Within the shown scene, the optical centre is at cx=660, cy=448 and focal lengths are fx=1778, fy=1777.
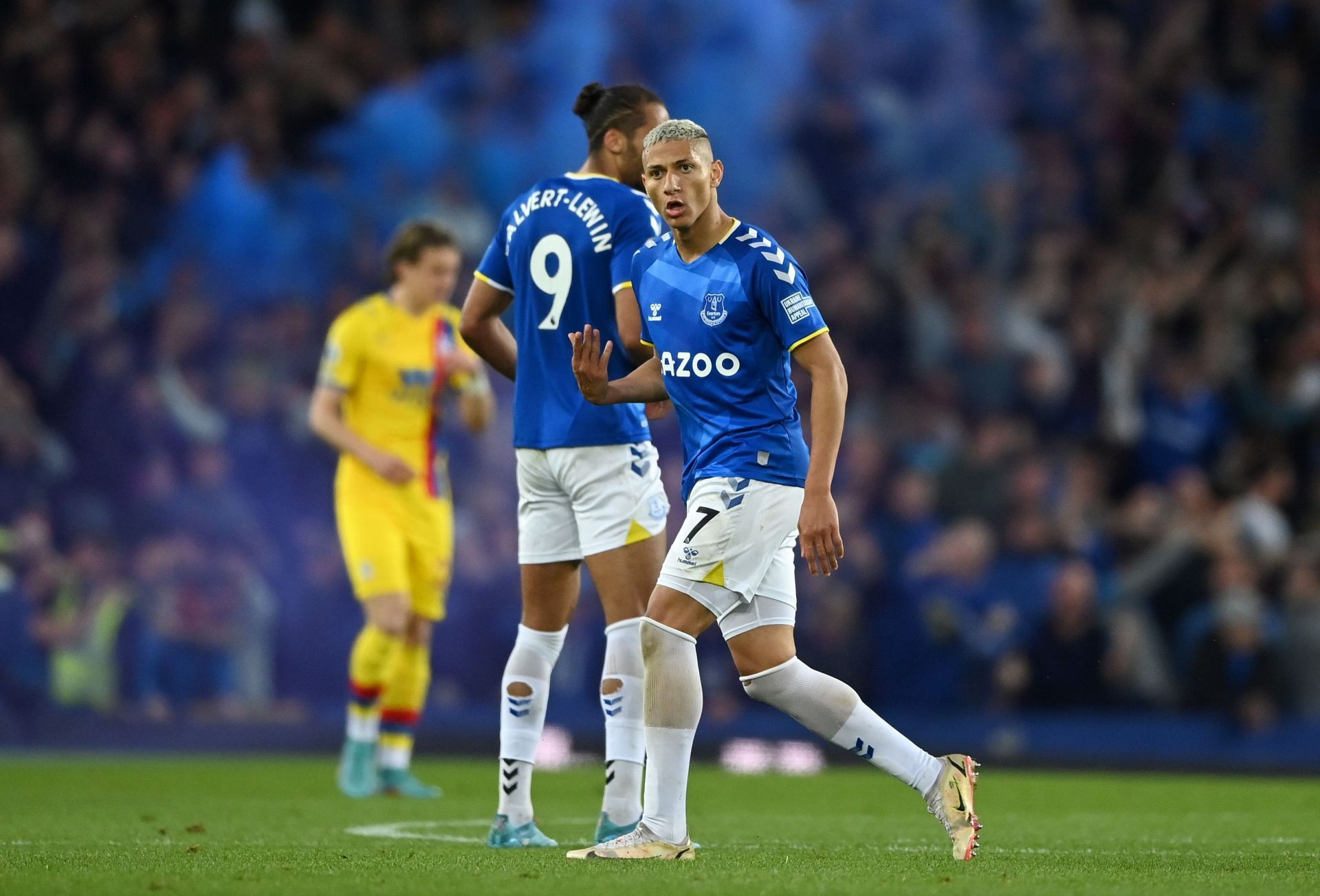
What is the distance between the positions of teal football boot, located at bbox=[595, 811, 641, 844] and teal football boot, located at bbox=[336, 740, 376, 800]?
10.7 ft

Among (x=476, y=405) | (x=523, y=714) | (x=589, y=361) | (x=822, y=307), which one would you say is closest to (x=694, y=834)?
(x=523, y=714)

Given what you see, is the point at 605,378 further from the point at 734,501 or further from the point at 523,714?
the point at 523,714

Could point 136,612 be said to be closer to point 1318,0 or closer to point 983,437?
point 983,437

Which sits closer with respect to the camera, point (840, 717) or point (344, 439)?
point (840, 717)

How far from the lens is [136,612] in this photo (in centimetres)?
1379

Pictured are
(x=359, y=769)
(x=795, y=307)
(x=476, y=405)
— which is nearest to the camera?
(x=795, y=307)

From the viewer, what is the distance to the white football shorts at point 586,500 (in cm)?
618

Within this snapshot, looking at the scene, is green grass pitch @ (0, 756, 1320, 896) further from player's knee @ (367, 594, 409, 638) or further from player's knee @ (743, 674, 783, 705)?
player's knee @ (367, 594, 409, 638)

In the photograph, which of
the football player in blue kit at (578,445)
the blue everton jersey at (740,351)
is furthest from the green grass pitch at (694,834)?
the blue everton jersey at (740,351)

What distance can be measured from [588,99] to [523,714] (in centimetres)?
222

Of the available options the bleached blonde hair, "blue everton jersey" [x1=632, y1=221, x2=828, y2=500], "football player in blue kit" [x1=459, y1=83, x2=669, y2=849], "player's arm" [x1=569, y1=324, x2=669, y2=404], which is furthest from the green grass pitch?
the bleached blonde hair

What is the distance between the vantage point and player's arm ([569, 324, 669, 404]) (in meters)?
5.52

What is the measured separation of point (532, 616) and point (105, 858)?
1648 mm

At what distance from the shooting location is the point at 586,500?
245 inches
